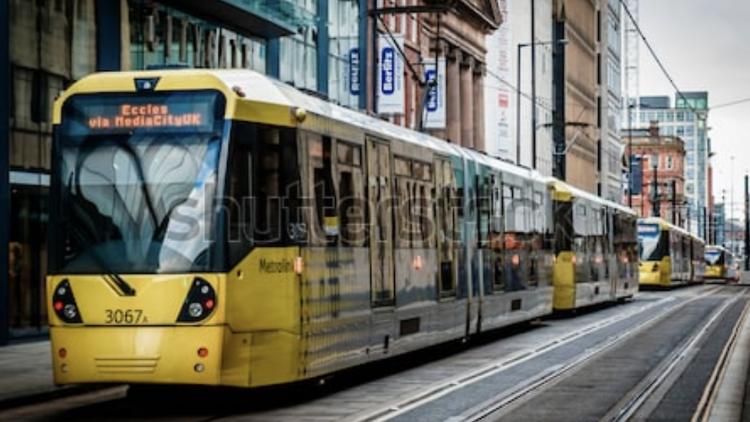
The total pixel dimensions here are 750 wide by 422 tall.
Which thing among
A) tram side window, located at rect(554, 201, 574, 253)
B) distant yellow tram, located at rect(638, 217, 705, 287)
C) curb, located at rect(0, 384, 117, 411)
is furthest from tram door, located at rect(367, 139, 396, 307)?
distant yellow tram, located at rect(638, 217, 705, 287)

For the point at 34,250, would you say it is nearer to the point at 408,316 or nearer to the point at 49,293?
the point at 408,316

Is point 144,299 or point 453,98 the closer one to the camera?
point 144,299

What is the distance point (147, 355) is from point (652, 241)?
52446 mm

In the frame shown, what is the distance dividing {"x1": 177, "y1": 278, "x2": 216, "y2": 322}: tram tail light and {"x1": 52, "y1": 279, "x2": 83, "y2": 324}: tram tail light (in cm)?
106

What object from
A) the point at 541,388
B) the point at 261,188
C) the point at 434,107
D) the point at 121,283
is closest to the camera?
the point at 121,283

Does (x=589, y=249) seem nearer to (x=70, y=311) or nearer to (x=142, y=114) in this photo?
(x=142, y=114)

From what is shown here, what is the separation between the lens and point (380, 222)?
18.4m

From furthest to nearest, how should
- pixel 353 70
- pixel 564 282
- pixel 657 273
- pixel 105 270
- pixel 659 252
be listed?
Answer: pixel 657 273
pixel 659 252
pixel 353 70
pixel 564 282
pixel 105 270

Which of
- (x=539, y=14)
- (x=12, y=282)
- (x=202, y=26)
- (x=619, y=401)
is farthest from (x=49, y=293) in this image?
(x=539, y=14)

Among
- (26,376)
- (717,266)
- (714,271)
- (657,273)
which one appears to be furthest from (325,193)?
(717,266)

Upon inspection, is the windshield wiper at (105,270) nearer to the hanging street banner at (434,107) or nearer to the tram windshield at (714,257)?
the hanging street banner at (434,107)

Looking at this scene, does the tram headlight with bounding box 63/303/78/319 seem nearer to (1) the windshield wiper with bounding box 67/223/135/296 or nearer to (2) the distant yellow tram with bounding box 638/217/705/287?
(1) the windshield wiper with bounding box 67/223/135/296

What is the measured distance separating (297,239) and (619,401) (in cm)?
386

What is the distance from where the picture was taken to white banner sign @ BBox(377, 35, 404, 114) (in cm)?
4884
